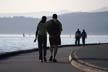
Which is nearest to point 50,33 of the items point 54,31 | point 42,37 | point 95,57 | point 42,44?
point 54,31

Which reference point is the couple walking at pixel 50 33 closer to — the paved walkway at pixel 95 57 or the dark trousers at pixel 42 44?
the dark trousers at pixel 42 44

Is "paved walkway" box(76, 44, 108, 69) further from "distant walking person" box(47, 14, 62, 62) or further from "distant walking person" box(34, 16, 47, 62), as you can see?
"distant walking person" box(34, 16, 47, 62)

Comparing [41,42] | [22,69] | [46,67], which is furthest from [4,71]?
[41,42]

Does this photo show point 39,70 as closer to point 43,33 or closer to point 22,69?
point 22,69

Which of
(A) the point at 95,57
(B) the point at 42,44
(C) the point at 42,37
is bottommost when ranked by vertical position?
(A) the point at 95,57

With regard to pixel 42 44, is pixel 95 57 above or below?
below

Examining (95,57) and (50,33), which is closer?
(50,33)

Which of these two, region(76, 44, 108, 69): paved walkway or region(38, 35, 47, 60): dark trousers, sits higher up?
region(38, 35, 47, 60): dark trousers

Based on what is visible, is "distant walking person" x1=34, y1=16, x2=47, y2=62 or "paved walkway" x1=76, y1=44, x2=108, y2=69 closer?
"paved walkway" x1=76, y1=44, x2=108, y2=69

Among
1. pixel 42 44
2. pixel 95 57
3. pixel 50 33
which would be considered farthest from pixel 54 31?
pixel 95 57

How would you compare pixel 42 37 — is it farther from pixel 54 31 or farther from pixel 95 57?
pixel 95 57

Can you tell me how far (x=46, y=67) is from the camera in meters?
16.7

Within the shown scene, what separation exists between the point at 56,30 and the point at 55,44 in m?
0.55

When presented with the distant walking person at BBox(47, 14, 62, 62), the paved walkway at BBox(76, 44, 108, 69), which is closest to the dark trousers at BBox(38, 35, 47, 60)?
the distant walking person at BBox(47, 14, 62, 62)
